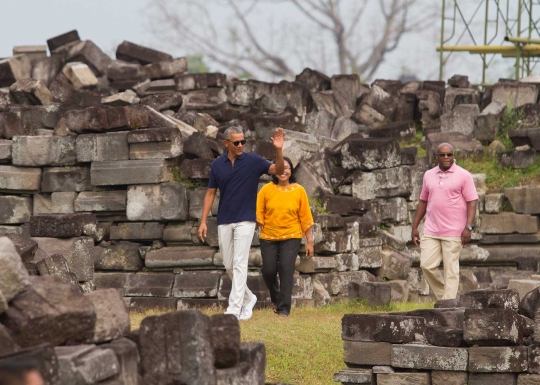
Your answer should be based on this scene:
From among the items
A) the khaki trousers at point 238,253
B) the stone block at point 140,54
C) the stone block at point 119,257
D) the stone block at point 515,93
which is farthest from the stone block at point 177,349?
the stone block at point 140,54

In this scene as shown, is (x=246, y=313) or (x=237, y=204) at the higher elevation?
(x=237, y=204)

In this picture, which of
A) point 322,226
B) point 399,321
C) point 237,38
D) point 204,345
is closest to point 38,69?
point 322,226

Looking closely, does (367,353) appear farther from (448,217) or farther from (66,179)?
(66,179)

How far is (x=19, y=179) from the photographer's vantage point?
1392cm

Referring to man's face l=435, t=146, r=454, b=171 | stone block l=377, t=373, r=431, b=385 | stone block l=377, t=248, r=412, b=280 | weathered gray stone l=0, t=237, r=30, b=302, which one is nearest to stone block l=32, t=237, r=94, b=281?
man's face l=435, t=146, r=454, b=171

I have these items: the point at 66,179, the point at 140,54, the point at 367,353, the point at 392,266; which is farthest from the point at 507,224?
the point at 367,353

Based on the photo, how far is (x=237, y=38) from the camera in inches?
1741

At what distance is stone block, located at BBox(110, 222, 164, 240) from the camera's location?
13539mm

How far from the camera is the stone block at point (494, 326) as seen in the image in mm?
7680

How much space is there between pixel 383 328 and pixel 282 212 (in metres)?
2.88

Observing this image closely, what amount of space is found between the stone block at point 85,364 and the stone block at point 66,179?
341 inches

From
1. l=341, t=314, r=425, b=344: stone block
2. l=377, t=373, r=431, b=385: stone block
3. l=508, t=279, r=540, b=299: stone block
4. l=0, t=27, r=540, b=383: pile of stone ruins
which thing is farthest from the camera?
l=0, t=27, r=540, b=383: pile of stone ruins

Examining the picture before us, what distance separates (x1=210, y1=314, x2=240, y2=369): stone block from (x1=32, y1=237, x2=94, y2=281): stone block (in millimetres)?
5639

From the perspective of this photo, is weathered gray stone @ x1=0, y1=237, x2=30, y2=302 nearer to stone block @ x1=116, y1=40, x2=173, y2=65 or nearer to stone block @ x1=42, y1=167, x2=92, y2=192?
stone block @ x1=42, y1=167, x2=92, y2=192
